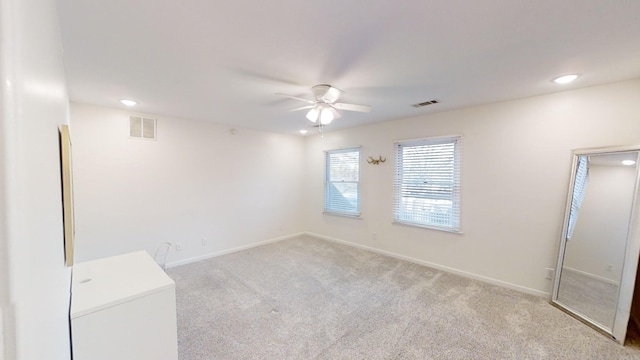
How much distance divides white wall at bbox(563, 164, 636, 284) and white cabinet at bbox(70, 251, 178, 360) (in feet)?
12.0

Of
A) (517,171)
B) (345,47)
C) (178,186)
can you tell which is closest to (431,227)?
(517,171)

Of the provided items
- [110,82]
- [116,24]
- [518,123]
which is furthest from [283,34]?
[518,123]

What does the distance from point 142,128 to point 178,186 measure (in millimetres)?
940

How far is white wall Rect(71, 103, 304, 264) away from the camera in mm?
3189

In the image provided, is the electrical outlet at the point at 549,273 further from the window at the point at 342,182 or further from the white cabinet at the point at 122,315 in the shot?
the white cabinet at the point at 122,315

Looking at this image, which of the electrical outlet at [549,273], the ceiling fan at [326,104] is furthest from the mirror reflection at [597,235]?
the ceiling fan at [326,104]

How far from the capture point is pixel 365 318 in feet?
8.17

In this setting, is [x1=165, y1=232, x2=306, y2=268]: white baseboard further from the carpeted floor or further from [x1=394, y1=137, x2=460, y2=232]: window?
[x1=394, y1=137, x2=460, y2=232]: window

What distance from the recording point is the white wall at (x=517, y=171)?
8.40 feet

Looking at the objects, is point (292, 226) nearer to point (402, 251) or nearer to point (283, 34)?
point (402, 251)

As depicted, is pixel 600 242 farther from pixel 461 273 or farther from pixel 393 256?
pixel 393 256

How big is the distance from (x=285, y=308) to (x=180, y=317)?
40.1 inches

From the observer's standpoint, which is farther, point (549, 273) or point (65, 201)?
point (549, 273)

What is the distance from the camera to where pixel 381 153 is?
14.2 ft
